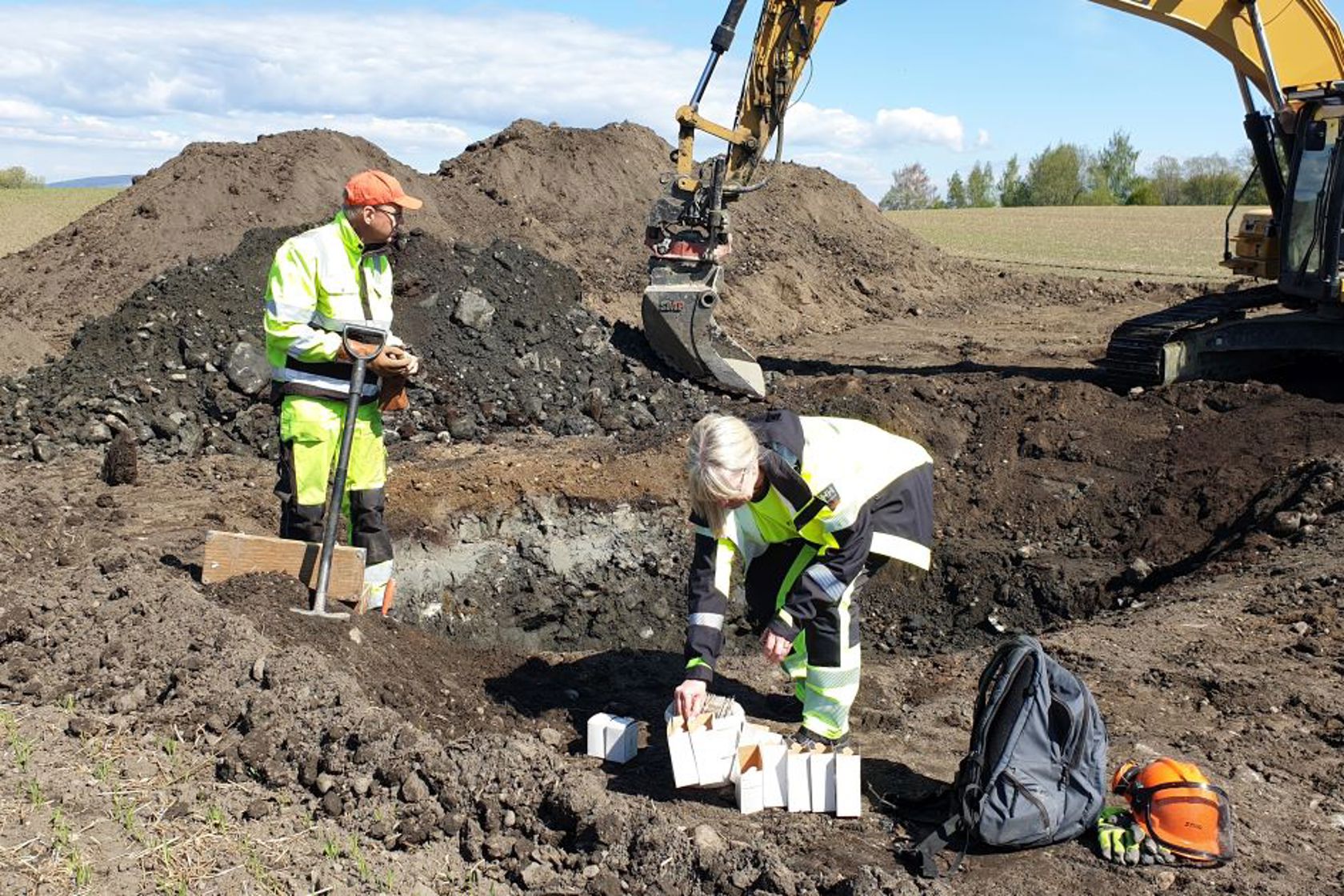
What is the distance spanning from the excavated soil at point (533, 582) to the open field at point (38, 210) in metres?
10.4

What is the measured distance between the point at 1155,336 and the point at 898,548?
285 inches

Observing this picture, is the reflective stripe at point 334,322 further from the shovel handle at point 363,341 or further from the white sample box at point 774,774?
the white sample box at point 774,774

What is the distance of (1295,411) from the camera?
9.88m

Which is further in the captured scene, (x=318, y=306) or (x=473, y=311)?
(x=473, y=311)

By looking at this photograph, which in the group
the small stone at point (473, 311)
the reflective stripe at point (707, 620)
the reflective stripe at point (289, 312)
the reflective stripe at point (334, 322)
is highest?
the reflective stripe at point (289, 312)

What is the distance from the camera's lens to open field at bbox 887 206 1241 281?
2684 centimetres

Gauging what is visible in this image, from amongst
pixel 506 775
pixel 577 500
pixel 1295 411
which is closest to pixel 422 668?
pixel 506 775

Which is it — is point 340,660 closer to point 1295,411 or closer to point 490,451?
point 490,451

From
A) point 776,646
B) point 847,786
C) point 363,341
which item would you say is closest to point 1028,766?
point 847,786

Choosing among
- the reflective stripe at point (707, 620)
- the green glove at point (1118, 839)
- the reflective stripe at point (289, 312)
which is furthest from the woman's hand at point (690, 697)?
the reflective stripe at point (289, 312)

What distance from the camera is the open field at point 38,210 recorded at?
24.3 metres

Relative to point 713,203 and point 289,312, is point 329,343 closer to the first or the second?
point 289,312

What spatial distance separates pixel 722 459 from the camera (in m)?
3.96

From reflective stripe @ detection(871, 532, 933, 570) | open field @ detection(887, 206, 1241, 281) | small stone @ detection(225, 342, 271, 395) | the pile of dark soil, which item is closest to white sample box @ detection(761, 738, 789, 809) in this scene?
reflective stripe @ detection(871, 532, 933, 570)
